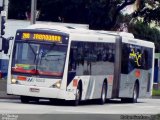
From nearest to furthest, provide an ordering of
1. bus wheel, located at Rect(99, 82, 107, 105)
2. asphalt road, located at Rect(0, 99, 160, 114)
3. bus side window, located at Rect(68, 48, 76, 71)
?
asphalt road, located at Rect(0, 99, 160, 114) → bus side window, located at Rect(68, 48, 76, 71) → bus wheel, located at Rect(99, 82, 107, 105)

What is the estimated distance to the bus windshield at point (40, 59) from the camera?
29.7 metres

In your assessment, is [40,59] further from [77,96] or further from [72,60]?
[77,96]

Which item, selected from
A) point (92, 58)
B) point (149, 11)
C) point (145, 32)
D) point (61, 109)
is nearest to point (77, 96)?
point (92, 58)

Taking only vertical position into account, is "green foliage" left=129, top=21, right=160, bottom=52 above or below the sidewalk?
above

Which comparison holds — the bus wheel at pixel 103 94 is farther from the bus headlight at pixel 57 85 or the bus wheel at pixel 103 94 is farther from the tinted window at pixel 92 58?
the bus headlight at pixel 57 85

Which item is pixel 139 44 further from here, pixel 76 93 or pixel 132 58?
pixel 76 93

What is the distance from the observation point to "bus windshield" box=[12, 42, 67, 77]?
2967 centimetres

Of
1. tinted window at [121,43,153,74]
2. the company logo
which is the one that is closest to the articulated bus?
tinted window at [121,43,153,74]

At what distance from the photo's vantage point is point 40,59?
97.5ft

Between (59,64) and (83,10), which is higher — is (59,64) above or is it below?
below

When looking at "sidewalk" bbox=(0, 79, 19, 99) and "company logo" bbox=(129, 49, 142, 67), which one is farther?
"company logo" bbox=(129, 49, 142, 67)

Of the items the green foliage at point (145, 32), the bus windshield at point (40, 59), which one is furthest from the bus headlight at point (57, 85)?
the green foliage at point (145, 32)

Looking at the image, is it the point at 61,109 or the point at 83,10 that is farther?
the point at 83,10

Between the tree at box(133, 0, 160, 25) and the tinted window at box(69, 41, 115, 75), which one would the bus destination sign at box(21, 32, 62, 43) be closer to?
the tinted window at box(69, 41, 115, 75)
